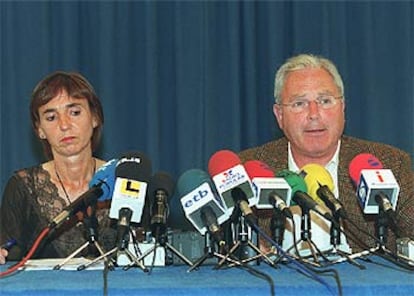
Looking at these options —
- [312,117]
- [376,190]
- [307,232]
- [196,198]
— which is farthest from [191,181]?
[312,117]

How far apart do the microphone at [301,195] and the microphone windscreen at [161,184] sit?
0.94 ft

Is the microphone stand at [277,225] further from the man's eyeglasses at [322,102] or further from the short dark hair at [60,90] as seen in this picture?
the short dark hair at [60,90]

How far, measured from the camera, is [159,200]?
6.15 feet

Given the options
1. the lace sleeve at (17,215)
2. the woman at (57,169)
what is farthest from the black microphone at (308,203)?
the lace sleeve at (17,215)

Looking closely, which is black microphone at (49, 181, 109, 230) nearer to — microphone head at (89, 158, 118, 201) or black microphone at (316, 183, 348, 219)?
microphone head at (89, 158, 118, 201)

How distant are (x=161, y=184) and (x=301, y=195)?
1.10ft

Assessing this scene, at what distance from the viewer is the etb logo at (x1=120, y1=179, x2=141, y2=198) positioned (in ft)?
6.08

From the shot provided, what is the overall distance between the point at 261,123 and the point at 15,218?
4.37ft

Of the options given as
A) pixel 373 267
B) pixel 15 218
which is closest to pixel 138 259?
pixel 373 267

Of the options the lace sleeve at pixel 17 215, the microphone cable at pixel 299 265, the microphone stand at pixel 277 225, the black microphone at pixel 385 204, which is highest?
the black microphone at pixel 385 204

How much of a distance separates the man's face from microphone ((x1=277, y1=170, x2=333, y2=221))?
77cm

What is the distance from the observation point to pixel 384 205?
1.84m

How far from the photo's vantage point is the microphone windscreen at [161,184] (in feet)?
6.23

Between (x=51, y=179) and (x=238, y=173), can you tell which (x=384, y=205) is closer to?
(x=238, y=173)
